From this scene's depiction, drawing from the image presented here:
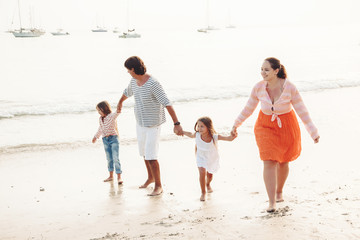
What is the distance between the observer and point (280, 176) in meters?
5.05

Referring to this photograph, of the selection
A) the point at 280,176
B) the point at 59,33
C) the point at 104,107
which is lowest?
the point at 280,176

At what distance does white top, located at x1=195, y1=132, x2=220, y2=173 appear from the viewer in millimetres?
5434

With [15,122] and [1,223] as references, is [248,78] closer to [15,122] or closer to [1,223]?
[15,122]

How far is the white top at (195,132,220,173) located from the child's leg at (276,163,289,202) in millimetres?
803

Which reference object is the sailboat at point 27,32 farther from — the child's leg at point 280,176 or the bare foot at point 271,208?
the bare foot at point 271,208

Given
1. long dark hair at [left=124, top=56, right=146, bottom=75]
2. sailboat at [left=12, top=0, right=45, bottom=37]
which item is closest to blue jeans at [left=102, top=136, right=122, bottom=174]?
long dark hair at [left=124, top=56, right=146, bottom=75]

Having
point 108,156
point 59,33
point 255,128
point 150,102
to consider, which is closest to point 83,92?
point 108,156

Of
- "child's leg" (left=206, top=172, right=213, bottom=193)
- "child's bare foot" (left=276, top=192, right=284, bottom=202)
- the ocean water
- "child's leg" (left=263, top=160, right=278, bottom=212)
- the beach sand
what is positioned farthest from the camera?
the ocean water

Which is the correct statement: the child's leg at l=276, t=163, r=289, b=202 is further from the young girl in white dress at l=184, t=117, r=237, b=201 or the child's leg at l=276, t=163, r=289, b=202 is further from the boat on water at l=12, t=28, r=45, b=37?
the boat on water at l=12, t=28, r=45, b=37

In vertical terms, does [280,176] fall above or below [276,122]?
below

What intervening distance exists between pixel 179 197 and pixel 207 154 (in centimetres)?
70

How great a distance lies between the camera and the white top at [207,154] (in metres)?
5.43

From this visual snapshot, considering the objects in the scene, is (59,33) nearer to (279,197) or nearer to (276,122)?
(279,197)

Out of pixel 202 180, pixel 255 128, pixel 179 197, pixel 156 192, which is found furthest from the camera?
pixel 156 192
